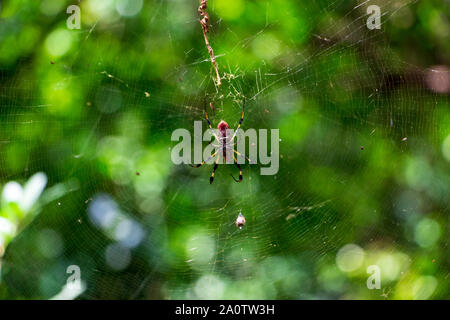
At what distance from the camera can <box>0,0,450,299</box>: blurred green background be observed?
294 cm

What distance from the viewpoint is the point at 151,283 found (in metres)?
3.27

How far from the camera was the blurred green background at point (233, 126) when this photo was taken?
9.64 feet

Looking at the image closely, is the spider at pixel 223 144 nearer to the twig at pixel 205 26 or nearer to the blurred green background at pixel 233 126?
the blurred green background at pixel 233 126

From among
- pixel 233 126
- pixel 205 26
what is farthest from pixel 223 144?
pixel 205 26

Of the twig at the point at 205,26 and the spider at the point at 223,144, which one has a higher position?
the twig at the point at 205,26

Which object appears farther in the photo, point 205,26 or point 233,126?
point 233,126

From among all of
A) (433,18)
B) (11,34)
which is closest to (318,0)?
(433,18)

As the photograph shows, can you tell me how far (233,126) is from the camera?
3340 millimetres

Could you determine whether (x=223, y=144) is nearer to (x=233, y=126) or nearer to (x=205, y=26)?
(x=233, y=126)

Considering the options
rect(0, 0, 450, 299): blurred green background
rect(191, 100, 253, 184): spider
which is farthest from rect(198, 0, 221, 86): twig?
rect(191, 100, 253, 184): spider

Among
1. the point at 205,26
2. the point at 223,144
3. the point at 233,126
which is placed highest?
the point at 205,26

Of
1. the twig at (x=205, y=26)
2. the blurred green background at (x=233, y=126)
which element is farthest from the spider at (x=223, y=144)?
the twig at (x=205, y=26)

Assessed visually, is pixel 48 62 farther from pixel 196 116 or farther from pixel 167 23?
pixel 196 116

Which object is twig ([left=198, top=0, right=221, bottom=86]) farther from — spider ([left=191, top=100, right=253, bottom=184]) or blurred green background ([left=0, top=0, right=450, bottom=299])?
spider ([left=191, top=100, right=253, bottom=184])
